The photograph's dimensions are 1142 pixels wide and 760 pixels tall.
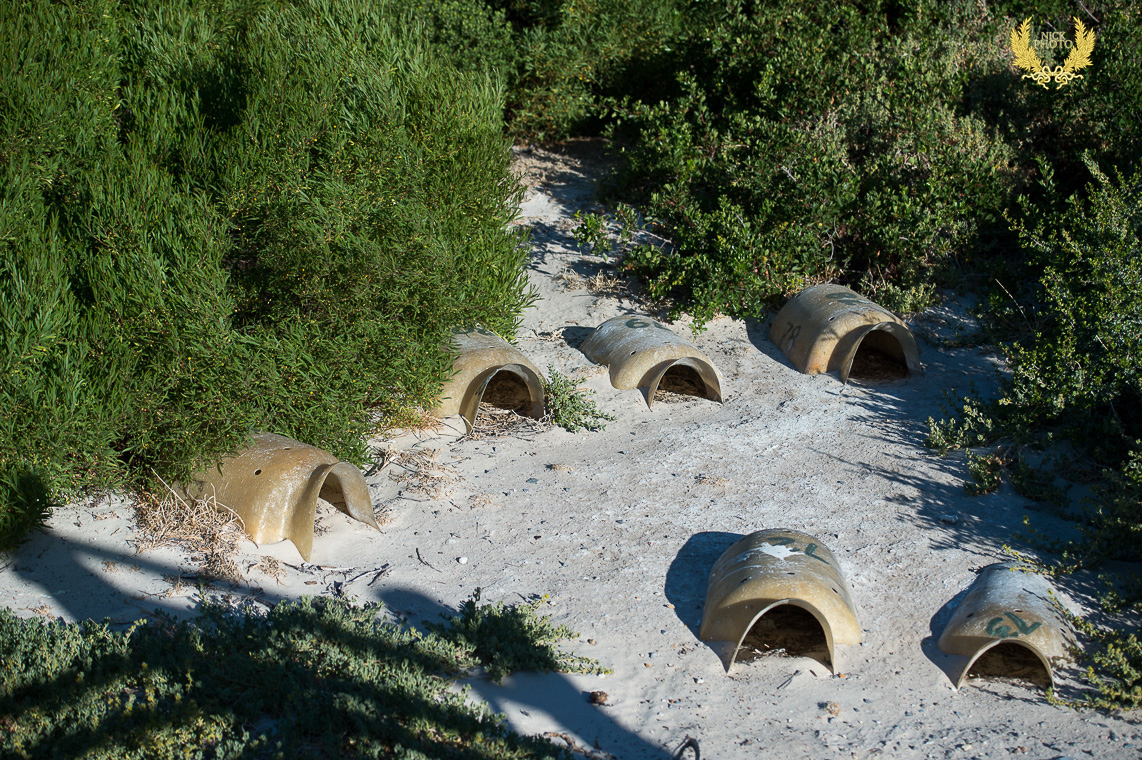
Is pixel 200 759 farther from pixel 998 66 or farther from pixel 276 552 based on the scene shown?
pixel 998 66

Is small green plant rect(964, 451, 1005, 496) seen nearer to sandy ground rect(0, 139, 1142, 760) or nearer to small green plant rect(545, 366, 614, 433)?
sandy ground rect(0, 139, 1142, 760)

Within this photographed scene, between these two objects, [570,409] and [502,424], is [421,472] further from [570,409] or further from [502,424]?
[570,409]

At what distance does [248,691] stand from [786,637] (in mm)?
2866

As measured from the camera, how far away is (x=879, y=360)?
27.3 ft

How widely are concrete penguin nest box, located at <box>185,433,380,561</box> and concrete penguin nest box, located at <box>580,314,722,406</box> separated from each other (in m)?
3.03

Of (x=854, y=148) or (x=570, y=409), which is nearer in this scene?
(x=570, y=409)

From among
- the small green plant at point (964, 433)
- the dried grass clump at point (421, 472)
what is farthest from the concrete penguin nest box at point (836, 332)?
the dried grass clump at point (421, 472)

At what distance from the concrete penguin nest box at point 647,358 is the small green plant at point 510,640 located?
3272 mm

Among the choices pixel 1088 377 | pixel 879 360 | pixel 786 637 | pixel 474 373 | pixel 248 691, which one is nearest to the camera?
pixel 248 691

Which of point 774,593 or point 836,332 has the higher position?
point 836,332

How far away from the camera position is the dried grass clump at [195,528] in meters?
5.09

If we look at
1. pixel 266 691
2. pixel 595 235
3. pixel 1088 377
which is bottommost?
pixel 266 691

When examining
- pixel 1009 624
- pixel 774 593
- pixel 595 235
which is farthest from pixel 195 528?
pixel 595 235

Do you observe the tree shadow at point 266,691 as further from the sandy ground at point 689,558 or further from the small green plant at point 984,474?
the small green plant at point 984,474
